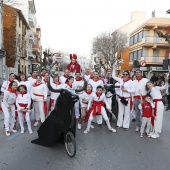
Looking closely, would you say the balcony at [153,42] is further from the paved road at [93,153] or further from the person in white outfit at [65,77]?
the paved road at [93,153]

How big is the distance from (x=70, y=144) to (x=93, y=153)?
2.00 feet

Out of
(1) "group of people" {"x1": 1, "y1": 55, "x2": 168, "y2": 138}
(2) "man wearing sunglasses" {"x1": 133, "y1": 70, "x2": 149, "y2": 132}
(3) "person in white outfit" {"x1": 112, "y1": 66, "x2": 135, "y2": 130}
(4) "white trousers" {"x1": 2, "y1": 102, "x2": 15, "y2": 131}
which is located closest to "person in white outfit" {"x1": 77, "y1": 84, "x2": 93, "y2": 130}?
(1) "group of people" {"x1": 1, "y1": 55, "x2": 168, "y2": 138}

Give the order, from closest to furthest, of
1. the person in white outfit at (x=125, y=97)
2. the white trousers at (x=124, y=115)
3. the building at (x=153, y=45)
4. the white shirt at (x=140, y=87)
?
the white shirt at (x=140, y=87)
the person in white outfit at (x=125, y=97)
the white trousers at (x=124, y=115)
the building at (x=153, y=45)

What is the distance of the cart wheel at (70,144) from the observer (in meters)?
4.90

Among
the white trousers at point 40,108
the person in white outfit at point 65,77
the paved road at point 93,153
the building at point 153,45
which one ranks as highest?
the building at point 153,45

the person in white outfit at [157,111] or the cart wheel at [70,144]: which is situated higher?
the person in white outfit at [157,111]

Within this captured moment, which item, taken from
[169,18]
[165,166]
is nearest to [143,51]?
[169,18]

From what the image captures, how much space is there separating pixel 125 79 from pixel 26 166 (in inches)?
168

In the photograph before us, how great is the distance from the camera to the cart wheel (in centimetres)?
490

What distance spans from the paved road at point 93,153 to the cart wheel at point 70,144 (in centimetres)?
12

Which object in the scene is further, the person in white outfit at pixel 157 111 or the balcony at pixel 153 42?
the balcony at pixel 153 42

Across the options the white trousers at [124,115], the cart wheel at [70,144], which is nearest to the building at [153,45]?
the white trousers at [124,115]

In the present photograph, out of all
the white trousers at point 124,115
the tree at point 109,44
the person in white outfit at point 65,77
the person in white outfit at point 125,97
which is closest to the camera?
the person in white outfit at point 125,97

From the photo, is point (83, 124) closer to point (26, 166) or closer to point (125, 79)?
point (125, 79)
